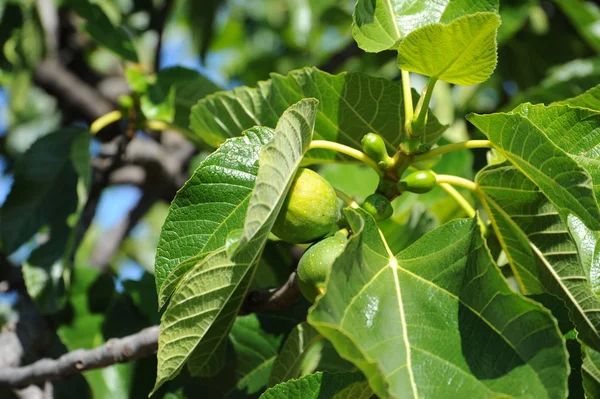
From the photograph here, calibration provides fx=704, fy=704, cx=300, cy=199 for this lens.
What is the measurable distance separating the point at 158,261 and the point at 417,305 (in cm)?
38

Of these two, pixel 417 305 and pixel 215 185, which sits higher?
pixel 215 185

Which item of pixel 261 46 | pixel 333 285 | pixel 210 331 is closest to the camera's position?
pixel 333 285

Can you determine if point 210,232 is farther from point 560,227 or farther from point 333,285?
point 560,227

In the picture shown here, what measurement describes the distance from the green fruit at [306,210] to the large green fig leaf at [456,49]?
0.23 m

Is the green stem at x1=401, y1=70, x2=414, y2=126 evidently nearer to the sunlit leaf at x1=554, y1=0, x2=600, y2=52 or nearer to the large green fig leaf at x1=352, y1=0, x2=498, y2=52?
the large green fig leaf at x1=352, y1=0, x2=498, y2=52

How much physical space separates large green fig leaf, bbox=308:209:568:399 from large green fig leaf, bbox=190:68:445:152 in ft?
1.27

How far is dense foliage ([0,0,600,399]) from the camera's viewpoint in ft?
2.99

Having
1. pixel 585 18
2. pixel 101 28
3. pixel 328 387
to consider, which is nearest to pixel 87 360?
pixel 328 387

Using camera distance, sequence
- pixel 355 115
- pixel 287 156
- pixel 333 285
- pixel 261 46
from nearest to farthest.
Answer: pixel 333 285 < pixel 287 156 < pixel 355 115 < pixel 261 46

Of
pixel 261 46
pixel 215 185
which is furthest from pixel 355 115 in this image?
pixel 261 46

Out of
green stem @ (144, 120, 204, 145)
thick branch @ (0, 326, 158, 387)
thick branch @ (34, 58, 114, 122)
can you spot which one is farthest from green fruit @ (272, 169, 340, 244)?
thick branch @ (34, 58, 114, 122)

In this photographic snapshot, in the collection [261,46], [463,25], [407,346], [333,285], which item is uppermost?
[463,25]

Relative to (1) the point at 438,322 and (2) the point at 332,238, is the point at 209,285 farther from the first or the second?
(1) the point at 438,322

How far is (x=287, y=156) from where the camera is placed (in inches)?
37.9
